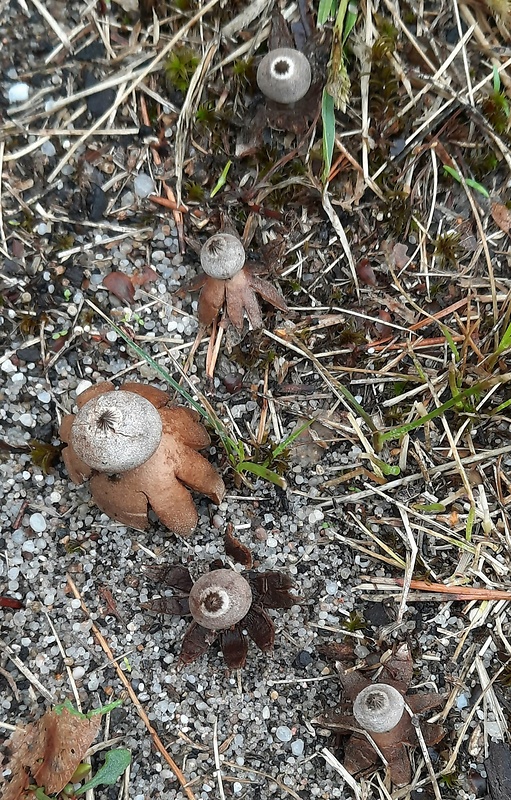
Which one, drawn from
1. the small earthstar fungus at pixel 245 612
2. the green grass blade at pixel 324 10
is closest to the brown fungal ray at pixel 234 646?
the small earthstar fungus at pixel 245 612

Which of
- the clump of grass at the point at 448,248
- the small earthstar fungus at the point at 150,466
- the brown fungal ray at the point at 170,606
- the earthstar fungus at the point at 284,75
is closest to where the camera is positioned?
the small earthstar fungus at the point at 150,466

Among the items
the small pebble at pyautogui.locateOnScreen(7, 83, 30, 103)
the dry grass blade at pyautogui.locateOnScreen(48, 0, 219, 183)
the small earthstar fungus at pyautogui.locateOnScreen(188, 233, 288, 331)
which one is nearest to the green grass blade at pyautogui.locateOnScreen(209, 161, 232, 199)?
the small earthstar fungus at pyautogui.locateOnScreen(188, 233, 288, 331)

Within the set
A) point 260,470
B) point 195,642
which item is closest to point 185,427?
point 260,470

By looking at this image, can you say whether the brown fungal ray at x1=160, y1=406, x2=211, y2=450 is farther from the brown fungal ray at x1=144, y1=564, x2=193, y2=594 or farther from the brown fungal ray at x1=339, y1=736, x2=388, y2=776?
the brown fungal ray at x1=339, y1=736, x2=388, y2=776

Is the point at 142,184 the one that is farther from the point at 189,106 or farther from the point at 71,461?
the point at 71,461

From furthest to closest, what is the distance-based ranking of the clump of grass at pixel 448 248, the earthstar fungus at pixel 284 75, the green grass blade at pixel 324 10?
the clump of grass at pixel 448 248 → the green grass blade at pixel 324 10 → the earthstar fungus at pixel 284 75

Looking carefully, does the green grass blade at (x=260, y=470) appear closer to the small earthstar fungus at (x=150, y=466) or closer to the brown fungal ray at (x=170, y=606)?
the small earthstar fungus at (x=150, y=466)
